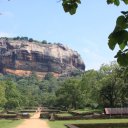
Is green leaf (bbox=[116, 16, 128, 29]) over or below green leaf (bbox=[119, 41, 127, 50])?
over

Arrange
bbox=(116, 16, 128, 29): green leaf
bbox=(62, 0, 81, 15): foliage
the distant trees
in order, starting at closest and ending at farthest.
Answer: bbox=(116, 16, 128, 29): green leaf
bbox=(62, 0, 81, 15): foliage
the distant trees

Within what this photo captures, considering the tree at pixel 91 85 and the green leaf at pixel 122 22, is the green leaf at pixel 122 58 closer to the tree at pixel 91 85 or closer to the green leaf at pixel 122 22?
the green leaf at pixel 122 22

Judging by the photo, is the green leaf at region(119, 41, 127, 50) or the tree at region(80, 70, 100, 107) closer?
the green leaf at region(119, 41, 127, 50)

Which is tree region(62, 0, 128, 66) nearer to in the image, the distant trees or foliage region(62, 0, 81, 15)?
foliage region(62, 0, 81, 15)

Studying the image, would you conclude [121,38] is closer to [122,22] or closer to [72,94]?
[122,22]

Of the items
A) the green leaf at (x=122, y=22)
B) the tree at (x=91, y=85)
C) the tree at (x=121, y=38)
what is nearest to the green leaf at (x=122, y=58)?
the tree at (x=121, y=38)

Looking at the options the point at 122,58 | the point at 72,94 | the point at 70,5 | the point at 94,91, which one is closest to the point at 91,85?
the point at 94,91

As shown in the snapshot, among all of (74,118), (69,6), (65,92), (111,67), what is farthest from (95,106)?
(69,6)

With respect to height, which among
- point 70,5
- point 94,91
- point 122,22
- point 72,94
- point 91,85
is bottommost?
point 122,22

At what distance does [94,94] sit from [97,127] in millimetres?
38258

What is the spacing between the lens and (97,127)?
27.4 m

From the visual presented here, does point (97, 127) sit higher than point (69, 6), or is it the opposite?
point (69, 6)

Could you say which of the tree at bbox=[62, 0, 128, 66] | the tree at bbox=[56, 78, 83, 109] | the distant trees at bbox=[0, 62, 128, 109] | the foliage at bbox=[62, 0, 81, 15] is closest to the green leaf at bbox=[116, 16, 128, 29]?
the tree at bbox=[62, 0, 128, 66]

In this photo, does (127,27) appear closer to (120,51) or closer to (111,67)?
(120,51)
